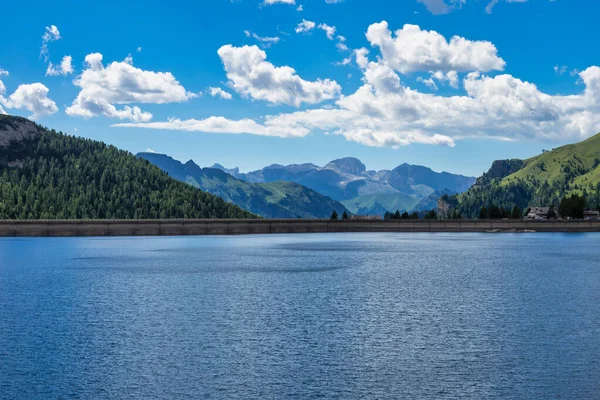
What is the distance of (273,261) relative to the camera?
465ft

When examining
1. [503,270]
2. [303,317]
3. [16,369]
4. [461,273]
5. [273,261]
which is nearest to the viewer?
[16,369]

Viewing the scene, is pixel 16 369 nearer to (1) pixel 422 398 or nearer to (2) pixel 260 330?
(2) pixel 260 330

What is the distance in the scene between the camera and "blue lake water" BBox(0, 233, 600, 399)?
39.0 meters

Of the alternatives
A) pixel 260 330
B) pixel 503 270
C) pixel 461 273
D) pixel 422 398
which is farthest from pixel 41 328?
pixel 503 270

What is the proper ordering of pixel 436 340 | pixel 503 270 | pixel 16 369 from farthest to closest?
pixel 503 270, pixel 436 340, pixel 16 369

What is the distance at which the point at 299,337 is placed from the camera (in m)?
53.2

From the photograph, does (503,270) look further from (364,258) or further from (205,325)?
(205,325)

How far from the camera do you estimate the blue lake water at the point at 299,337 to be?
39.0m

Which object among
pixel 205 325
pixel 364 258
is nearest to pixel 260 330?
pixel 205 325

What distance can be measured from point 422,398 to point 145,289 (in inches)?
2275

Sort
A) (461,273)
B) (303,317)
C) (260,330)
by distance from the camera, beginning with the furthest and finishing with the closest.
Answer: (461,273) → (303,317) → (260,330)

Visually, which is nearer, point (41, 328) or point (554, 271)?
point (41, 328)

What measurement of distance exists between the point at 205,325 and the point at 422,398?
2727 centimetres

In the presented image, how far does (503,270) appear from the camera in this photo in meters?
117
